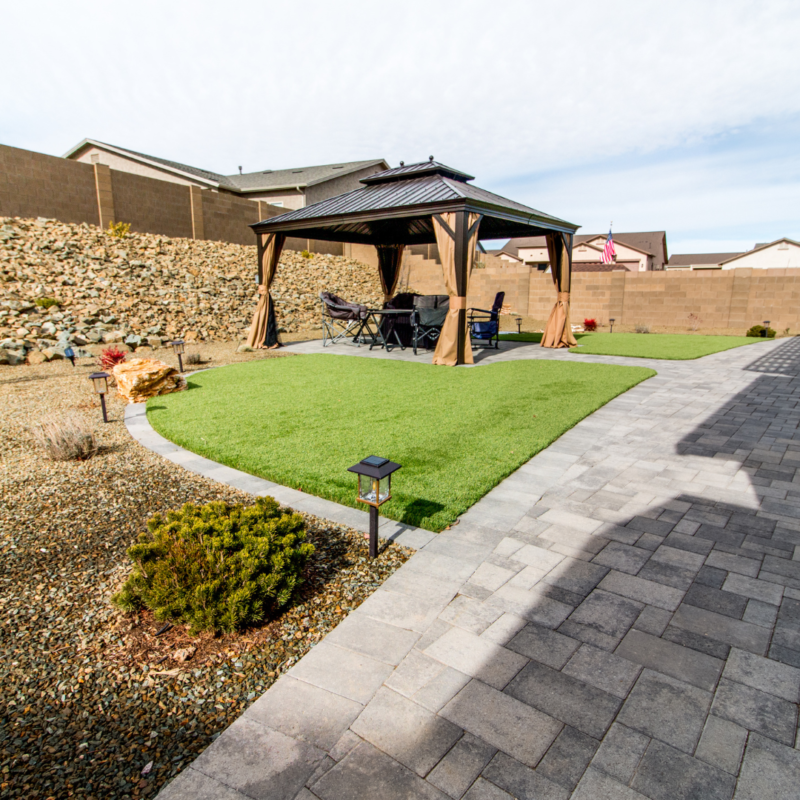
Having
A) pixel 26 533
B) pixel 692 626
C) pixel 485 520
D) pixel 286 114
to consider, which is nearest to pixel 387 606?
pixel 485 520

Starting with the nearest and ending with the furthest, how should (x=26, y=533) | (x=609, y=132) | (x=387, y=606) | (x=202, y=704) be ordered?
(x=202, y=704) → (x=387, y=606) → (x=26, y=533) → (x=609, y=132)

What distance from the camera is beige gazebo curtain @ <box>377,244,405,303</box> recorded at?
1379cm

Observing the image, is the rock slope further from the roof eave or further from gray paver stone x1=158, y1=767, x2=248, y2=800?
the roof eave

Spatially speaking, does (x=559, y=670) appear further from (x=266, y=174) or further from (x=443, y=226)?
(x=266, y=174)

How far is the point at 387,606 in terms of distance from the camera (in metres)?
2.21

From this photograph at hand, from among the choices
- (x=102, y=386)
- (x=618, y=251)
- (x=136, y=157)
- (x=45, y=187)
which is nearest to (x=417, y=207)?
(x=102, y=386)

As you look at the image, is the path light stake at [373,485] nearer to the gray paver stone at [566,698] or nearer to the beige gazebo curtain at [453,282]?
the gray paver stone at [566,698]

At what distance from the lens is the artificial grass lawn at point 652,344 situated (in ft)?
31.8

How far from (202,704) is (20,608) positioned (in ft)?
3.68

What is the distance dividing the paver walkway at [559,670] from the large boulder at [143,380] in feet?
15.5

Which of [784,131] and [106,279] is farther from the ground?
[784,131]

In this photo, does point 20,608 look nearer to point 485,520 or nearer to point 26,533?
point 26,533

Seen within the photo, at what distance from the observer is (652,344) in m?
11.2

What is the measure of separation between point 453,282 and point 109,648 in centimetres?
709
